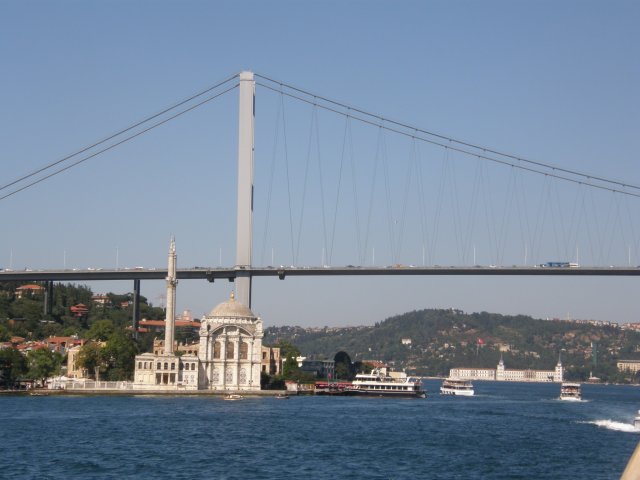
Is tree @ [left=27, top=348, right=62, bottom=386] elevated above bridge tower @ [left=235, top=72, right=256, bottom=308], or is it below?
below

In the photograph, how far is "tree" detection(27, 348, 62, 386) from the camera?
2965 inches

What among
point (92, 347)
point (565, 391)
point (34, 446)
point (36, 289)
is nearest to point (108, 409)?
point (34, 446)

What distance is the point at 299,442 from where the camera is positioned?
39469 mm

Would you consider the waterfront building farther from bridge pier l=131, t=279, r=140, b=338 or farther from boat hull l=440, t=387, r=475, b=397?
boat hull l=440, t=387, r=475, b=397

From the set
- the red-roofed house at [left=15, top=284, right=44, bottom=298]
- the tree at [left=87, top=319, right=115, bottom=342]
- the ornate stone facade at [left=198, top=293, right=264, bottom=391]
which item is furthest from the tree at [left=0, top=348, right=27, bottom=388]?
the red-roofed house at [left=15, top=284, right=44, bottom=298]

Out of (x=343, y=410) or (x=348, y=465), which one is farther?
(x=343, y=410)

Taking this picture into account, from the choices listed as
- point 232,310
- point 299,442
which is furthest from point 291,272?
point 299,442

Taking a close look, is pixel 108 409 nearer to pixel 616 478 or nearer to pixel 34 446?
pixel 34 446

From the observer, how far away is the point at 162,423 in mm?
46469

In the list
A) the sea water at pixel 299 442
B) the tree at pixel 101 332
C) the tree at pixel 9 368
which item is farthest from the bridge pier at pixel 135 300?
the sea water at pixel 299 442

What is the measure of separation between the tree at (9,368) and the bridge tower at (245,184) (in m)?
14.0

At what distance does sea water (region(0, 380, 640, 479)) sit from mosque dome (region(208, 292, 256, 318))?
43.8 ft

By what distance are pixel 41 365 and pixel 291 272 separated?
16995mm

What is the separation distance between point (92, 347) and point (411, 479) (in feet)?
170
